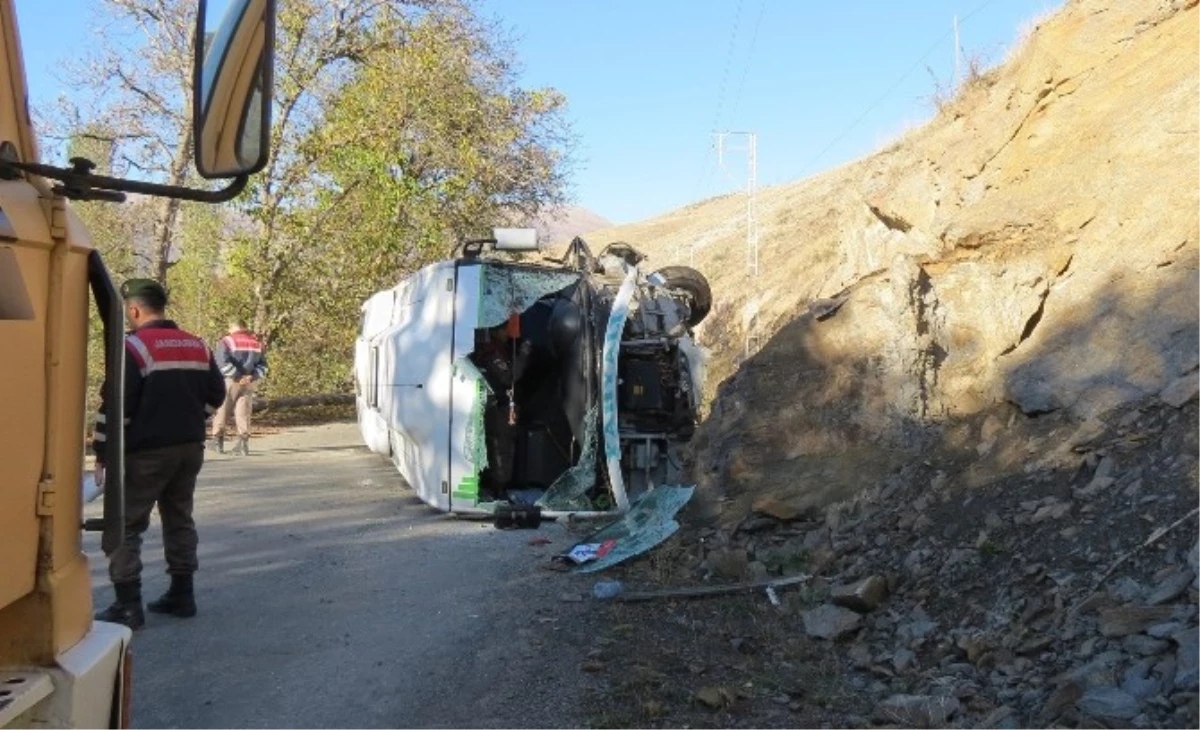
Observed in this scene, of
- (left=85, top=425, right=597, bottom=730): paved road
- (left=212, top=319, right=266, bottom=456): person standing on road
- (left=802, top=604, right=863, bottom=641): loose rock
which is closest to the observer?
(left=85, top=425, right=597, bottom=730): paved road

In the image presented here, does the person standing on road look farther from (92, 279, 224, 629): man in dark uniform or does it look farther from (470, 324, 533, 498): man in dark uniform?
(92, 279, 224, 629): man in dark uniform

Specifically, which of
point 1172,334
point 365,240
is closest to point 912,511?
point 1172,334

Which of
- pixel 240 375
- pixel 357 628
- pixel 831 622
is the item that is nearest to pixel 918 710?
pixel 831 622

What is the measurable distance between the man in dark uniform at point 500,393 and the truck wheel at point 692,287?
2034 millimetres

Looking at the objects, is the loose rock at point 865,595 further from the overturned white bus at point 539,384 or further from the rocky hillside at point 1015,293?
the overturned white bus at point 539,384

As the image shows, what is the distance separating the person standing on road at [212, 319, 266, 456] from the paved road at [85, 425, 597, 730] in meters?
4.58

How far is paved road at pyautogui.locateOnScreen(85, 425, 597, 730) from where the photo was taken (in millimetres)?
5164

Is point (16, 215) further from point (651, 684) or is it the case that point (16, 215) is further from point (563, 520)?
point (563, 520)

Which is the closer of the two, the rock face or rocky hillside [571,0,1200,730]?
the rock face

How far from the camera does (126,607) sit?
620cm

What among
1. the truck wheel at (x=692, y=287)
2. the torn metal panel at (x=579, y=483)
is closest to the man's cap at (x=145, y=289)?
the torn metal panel at (x=579, y=483)

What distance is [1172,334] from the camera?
19.5 feet

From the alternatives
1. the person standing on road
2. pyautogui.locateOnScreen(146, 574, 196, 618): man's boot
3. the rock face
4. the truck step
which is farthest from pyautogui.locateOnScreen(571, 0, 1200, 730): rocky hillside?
the person standing on road

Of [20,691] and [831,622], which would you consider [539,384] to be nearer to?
[831,622]
